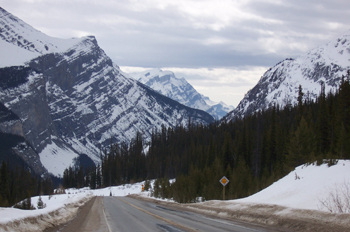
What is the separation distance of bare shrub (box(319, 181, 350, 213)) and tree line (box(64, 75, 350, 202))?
5040mm

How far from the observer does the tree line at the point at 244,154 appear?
5038 cm

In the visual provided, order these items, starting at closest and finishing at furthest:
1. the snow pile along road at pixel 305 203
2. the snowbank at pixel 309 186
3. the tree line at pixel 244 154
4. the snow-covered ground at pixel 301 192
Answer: the snow pile along road at pixel 305 203 < the snow-covered ground at pixel 301 192 < the snowbank at pixel 309 186 < the tree line at pixel 244 154

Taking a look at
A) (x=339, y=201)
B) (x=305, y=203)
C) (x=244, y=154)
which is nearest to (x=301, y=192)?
(x=305, y=203)

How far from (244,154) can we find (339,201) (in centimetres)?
6827

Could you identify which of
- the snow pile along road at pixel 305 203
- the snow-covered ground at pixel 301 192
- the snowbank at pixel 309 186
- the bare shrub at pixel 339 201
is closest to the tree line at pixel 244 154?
the snowbank at pixel 309 186

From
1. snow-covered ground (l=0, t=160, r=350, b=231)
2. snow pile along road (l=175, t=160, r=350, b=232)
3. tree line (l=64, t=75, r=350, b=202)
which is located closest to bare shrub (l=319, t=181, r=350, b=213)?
Answer: snow pile along road (l=175, t=160, r=350, b=232)

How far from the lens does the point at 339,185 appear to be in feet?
68.6

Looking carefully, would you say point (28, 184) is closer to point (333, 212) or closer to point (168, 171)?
point (168, 171)

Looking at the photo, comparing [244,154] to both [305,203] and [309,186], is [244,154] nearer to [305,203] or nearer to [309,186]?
[309,186]

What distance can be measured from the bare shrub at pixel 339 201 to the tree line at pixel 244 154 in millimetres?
5040

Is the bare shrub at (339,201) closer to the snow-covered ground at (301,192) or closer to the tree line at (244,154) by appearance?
the snow-covered ground at (301,192)

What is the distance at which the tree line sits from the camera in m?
50.4

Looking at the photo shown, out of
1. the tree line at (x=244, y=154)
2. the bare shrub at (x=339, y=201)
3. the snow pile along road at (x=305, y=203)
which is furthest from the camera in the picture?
the tree line at (x=244, y=154)

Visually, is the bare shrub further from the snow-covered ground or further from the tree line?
the tree line
